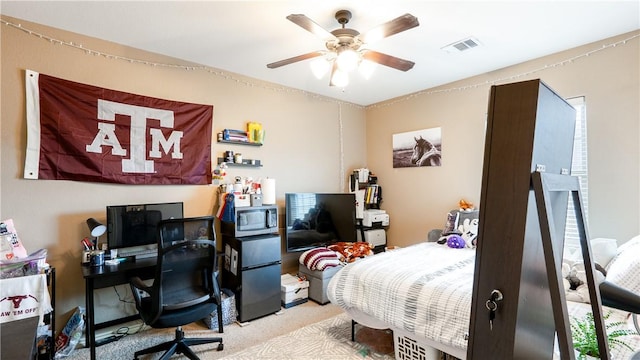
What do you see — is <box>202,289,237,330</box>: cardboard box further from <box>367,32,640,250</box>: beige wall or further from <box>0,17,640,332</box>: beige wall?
<box>367,32,640,250</box>: beige wall

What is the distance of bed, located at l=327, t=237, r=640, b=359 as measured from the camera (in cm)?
186

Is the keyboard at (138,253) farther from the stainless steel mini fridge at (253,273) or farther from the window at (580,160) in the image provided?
the window at (580,160)

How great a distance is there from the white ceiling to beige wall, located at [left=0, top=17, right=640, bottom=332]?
24 cm

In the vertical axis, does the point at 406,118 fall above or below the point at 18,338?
above

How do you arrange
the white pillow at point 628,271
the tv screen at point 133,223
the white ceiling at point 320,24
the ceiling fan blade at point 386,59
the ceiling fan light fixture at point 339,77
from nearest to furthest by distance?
the white pillow at point 628,271 → the white ceiling at point 320,24 → the ceiling fan blade at point 386,59 → the ceiling fan light fixture at point 339,77 → the tv screen at point 133,223

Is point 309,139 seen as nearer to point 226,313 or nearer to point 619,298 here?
point 226,313

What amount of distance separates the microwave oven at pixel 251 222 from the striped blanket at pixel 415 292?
3.54ft

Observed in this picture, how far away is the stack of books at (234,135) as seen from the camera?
3457 mm

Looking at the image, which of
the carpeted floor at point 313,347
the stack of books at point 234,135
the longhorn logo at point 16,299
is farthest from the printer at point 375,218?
the longhorn logo at point 16,299

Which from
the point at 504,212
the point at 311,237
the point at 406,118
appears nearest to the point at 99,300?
the point at 311,237

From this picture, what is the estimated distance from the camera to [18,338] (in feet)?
3.82

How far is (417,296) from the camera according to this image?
6.73 ft

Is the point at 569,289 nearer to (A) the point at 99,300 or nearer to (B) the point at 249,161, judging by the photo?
(B) the point at 249,161

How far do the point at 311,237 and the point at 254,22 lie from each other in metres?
2.52
